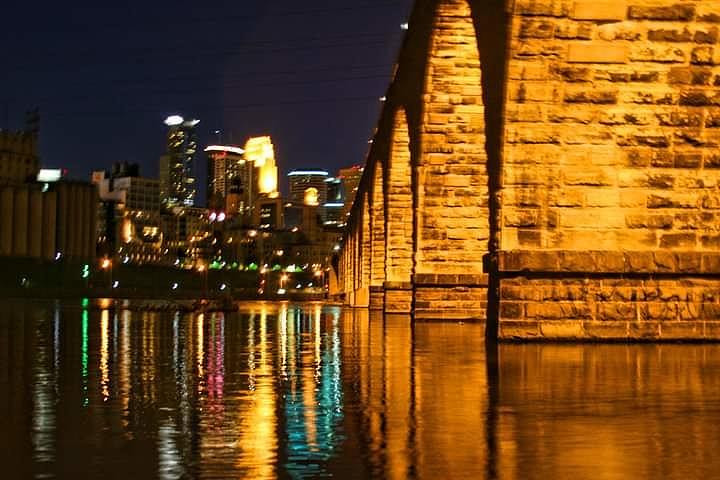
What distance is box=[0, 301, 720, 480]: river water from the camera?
5.84 meters

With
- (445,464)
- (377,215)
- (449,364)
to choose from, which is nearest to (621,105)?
(449,364)

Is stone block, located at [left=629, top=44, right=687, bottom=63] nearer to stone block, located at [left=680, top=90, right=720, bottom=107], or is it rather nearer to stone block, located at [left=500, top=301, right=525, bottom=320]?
stone block, located at [left=680, top=90, right=720, bottom=107]

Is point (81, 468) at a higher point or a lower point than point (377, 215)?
lower

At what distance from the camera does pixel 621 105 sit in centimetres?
1664

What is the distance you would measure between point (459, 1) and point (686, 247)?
9.70m

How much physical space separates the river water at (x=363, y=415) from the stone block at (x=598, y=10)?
4.40m

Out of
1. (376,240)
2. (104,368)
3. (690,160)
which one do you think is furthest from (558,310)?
(376,240)

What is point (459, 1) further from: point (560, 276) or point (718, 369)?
point (718, 369)

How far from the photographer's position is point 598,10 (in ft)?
53.5

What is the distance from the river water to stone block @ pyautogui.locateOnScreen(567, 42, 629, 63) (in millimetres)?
3949

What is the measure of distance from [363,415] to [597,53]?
9707 millimetres

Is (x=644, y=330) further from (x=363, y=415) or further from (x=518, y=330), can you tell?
(x=363, y=415)

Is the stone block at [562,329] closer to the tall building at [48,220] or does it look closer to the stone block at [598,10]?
the stone block at [598,10]

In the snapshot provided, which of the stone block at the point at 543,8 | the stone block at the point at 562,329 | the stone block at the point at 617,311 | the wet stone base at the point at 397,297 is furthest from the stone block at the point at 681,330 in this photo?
the wet stone base at the point at 397,297
